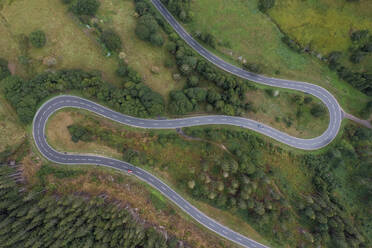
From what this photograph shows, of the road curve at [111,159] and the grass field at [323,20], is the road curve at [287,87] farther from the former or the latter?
the road curve at [111,159]

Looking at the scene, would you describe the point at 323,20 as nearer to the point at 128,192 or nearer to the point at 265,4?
the point at 265,4

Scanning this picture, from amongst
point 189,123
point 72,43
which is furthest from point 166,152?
point 72,43

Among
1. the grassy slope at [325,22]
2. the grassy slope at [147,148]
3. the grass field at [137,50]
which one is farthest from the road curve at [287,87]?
the grassy slope at [147,148]

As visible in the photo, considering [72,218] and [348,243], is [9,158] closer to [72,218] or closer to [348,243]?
[72,218]

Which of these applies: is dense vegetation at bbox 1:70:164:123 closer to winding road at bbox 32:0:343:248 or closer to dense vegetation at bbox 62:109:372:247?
winding road at bbox 32:0:343:248

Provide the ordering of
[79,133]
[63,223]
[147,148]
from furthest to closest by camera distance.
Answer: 1. [147,148]
2. [79,133]
3. [63,223]

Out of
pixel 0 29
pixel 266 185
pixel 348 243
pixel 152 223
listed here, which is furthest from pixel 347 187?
pixel 0 29
